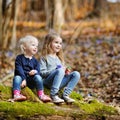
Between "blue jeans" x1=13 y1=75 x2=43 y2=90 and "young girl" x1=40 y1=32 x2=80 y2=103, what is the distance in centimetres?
17

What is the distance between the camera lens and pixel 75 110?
208 inches

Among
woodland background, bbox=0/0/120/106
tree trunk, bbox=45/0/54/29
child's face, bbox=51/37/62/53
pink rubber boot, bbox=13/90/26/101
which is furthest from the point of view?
tree trunk, bbox=45/0/54/29

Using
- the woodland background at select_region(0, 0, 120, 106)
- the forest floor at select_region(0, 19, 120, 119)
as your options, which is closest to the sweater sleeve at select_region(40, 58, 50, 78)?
the forest floor at select_region(0, 19, 120, 119)

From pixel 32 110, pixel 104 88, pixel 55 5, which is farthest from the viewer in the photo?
pixel 55 5

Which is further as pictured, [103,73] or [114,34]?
[114,34]

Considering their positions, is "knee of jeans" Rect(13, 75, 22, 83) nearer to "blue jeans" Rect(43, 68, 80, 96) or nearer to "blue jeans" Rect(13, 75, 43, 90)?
"blue jeans" Rect(13, 75, 43, 90)

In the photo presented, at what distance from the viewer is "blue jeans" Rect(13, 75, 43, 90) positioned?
17.4 feet

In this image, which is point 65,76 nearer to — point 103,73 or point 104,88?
point 104,88

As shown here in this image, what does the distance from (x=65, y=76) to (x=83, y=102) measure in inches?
16.5

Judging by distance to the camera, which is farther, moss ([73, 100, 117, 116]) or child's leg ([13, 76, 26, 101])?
moss ([73, 100, 117, 116])

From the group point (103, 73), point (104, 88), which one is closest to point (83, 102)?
point (104, 88)

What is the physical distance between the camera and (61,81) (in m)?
5.58

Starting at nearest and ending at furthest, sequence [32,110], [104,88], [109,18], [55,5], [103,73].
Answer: [32,110] → [104,88] → [103,73] → [55,5] → [109,18]

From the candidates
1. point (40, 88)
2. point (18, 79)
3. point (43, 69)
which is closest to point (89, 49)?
point (43, 69)
